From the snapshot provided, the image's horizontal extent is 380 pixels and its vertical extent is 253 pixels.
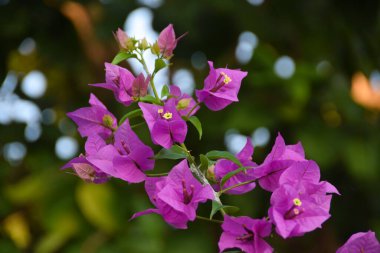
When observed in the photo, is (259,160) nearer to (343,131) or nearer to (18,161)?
(343,131)

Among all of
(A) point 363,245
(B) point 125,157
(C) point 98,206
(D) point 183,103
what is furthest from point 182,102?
(C) point 98,206

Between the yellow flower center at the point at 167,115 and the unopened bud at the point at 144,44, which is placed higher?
the unopened bud at the point at 144,44

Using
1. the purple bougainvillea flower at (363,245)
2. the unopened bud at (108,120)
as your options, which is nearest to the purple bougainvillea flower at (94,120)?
the unopened bud at (108,120)

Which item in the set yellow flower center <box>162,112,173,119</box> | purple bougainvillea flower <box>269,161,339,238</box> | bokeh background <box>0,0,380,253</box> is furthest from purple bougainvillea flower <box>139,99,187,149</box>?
bokeh background <box>0,0,380,253</box>

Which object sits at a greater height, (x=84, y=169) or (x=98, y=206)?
(x=84, y=169)

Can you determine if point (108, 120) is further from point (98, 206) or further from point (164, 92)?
point (98, 206)

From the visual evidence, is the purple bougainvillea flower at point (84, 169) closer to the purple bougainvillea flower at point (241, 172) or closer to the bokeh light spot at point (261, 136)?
the purple bougainvillea flower at point (241, 172)
